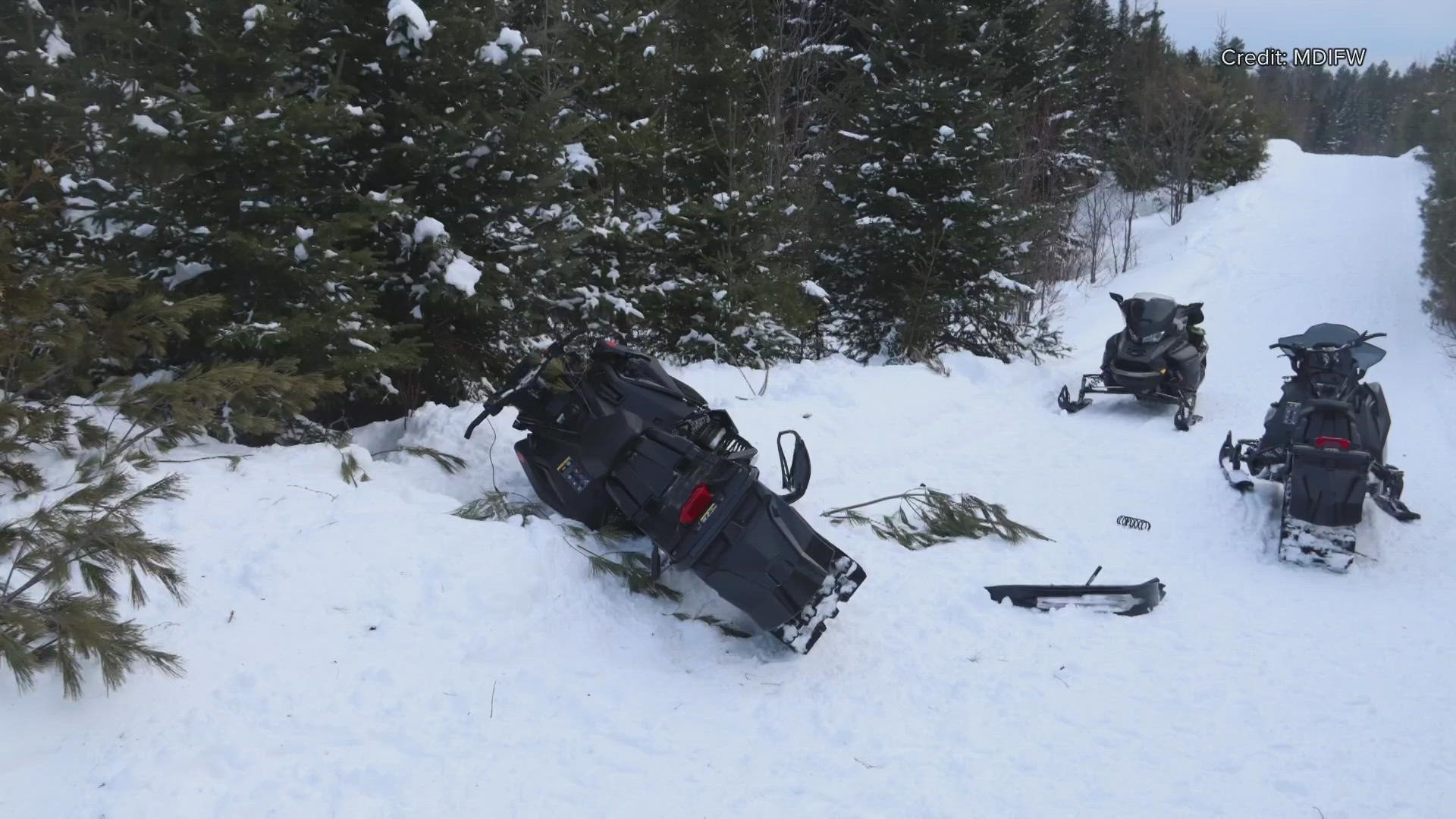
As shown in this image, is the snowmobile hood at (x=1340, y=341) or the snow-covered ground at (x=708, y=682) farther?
the snowmobile hood at (x=1340, y=341)

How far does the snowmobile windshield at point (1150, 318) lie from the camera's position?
10.6m

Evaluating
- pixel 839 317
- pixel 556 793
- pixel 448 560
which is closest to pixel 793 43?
pixel 839 317

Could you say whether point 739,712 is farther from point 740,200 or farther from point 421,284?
point 740,200

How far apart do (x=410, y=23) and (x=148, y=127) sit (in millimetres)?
2188

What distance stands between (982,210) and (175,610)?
11859 millimetres

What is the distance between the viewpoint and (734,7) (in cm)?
1305

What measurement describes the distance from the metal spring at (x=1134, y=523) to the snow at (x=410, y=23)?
264 inches

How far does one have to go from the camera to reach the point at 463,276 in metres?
7.04

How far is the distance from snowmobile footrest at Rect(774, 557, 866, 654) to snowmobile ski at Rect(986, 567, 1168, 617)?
1.27m

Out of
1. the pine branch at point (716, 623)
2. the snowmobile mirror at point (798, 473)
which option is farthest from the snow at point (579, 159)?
the pine branch at point (716, 623)

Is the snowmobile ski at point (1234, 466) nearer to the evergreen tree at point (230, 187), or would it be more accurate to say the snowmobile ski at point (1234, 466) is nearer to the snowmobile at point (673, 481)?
the snowmobile at point (673, 481)

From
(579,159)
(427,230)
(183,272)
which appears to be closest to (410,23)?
(427,230)

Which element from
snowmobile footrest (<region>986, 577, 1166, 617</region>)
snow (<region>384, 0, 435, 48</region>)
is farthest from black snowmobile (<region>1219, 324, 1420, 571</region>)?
snow (<region>384, 0, 435, 48</region>)

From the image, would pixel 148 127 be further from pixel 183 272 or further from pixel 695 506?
pixel 695 506
